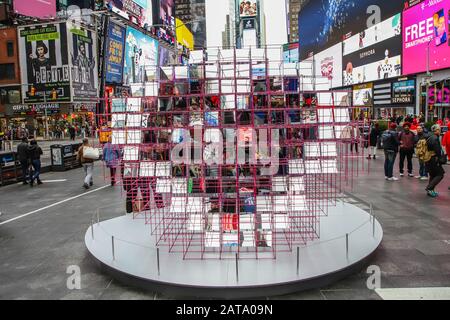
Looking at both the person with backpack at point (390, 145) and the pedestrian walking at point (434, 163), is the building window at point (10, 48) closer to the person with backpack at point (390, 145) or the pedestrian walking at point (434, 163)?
the person with backpack at point (390, 145)

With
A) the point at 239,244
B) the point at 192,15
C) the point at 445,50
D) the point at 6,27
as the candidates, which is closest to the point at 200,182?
the point at 239,244

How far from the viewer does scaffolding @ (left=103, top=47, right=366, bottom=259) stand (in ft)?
19.1

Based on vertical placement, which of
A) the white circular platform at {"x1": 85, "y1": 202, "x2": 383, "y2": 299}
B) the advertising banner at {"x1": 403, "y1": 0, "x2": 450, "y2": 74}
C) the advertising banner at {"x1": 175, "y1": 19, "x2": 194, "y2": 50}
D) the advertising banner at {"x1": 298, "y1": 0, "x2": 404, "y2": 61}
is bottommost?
the white circular platform at {"x1": 85, "y1": 202, "x2": 383, "y2": 299}

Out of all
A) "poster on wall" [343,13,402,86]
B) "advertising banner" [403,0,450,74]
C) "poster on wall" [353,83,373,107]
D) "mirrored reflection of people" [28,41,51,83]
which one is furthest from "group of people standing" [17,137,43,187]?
"poster on wall" [353,83,373,107]

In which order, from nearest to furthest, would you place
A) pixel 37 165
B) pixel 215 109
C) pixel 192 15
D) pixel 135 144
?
pixel 215 109 < pixel 135 144 < pixel 37 165 < pixel 192 15

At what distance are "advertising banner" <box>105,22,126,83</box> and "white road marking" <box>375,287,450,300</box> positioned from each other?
42.8 meters

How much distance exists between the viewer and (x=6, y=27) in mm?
44094

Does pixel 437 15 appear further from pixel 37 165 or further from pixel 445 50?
pixel 37 165

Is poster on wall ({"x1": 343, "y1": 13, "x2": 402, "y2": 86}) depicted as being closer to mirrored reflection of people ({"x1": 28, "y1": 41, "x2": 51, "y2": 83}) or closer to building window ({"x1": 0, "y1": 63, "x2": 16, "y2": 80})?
mirrored reflection of people ({"x1": 28, "y1": 41, "x2": 51, "y2": 83})

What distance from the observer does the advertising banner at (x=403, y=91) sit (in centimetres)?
3225

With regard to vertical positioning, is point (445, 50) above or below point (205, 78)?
above

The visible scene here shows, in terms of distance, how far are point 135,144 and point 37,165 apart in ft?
32.1

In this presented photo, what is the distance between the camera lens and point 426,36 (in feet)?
95.5

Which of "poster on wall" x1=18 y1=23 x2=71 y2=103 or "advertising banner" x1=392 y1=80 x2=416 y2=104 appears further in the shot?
"poster on wall" x1=18 y1=23 x2=71 y2=103
